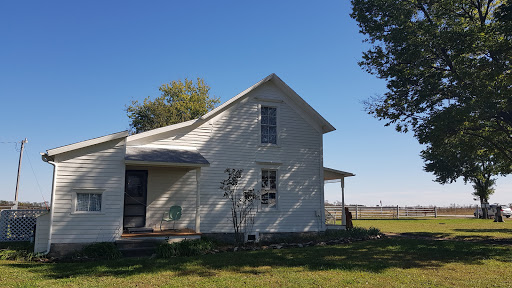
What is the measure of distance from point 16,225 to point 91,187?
19.1 ft

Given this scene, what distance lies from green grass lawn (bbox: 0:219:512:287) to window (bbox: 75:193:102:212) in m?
2.18

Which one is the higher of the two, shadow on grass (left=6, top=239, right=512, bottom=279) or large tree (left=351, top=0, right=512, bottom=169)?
large tree (left=351, top=0, right=512, bottom=169)

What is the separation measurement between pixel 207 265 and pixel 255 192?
583 cm

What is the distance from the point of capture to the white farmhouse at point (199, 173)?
12.5 m

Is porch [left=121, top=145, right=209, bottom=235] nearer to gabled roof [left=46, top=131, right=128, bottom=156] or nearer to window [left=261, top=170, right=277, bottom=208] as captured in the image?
gabled roof [left=46, top=131, right=128, bottom=156]

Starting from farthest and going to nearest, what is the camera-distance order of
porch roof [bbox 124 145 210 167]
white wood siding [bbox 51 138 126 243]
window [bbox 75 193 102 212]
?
porch roof [bbox 124 145 210 167], window [bbox 75 193 102 212], white wood siding [bbox 51 138 126 243]

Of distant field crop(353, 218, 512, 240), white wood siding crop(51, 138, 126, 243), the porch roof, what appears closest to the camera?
white wood siding crop(51, 138, 126, 243)

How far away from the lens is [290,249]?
1342 centimetres

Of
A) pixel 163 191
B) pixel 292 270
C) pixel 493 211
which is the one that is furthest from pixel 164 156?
pixel 493 211

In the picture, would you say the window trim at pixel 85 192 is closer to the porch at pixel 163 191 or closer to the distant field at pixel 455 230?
the porch at pixel 163 191

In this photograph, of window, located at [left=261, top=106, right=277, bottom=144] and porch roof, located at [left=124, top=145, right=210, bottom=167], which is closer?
porch roof, located at [left=124, top=145, right=210, bottom=167]

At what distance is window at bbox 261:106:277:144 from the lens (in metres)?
16.7

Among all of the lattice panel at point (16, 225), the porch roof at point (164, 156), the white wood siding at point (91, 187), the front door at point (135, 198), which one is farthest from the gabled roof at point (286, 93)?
the lattice panel at point (16, 225)

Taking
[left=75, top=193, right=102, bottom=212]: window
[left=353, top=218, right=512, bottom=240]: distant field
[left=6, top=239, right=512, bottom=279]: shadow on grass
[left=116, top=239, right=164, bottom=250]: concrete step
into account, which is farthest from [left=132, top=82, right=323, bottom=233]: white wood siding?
[left=353, top=218, right=512, bottom=240]: distant field
